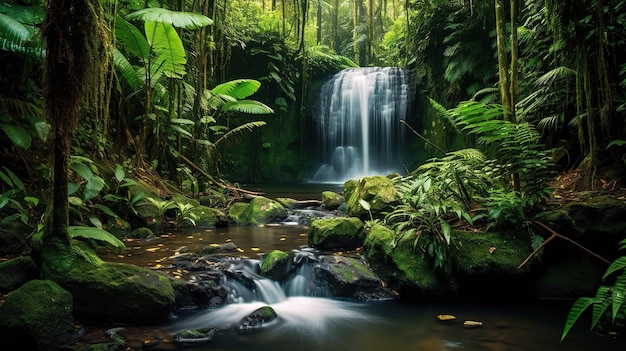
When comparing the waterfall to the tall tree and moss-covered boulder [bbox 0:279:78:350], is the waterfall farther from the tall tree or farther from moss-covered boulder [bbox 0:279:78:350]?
Answer: moss-covered boulder [bbox 0:279:78:350]

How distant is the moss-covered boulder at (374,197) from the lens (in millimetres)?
6391

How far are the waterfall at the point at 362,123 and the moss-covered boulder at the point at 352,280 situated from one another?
11.3m

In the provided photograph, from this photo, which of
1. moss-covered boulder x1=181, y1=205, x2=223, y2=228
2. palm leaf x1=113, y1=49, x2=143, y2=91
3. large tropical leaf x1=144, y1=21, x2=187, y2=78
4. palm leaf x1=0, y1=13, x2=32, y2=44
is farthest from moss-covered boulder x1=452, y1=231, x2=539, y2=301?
palm leaf x1=113, y1=49, x2=143, y2=91

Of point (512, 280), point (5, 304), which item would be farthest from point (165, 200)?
point (512, 280)

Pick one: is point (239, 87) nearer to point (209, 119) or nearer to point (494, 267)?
point (209, 119)

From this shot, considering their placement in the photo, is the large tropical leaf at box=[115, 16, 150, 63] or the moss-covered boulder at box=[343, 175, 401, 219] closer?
the moss-covered boulder at box=[343, 175, 401, 219]

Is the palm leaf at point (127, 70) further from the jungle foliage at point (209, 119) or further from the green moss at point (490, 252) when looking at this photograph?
the green moss at point (490, 252)

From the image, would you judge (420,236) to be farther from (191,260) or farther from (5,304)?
(5,304)

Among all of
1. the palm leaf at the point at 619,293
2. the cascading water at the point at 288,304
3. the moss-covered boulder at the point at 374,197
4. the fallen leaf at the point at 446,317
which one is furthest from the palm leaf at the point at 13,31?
the palm leaf at the point at 619,293

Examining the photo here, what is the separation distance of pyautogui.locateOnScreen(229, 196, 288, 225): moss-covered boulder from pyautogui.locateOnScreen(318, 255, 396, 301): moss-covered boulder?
3286 mm

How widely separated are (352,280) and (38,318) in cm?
281

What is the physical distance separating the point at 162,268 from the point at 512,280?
371 centimetres

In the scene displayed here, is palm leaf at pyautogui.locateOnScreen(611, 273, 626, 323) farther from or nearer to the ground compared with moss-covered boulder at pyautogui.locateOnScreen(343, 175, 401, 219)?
nearer to the ground

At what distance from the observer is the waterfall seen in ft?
51.0
